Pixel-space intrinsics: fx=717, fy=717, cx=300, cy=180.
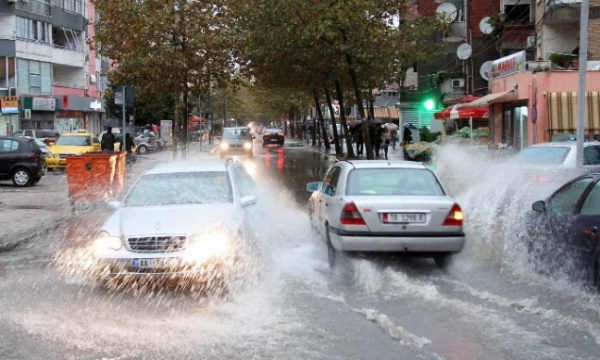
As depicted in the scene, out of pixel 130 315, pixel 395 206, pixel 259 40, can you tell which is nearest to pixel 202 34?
pixel 259 40

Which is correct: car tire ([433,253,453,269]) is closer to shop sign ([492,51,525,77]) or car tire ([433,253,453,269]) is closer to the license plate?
the license plate

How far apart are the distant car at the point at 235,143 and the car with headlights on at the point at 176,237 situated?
1154 inches

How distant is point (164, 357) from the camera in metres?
5.55

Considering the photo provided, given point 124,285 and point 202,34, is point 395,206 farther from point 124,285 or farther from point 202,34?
point 202,34

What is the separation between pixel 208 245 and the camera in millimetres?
7633

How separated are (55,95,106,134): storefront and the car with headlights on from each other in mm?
45791

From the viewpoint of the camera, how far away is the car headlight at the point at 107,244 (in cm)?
766

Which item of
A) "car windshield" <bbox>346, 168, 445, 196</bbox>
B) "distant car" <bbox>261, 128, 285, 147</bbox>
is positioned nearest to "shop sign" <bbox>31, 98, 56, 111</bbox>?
"distant car" <bbox>261, 128, 285, 147</bbox>

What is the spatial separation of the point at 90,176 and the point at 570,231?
39.6 ft

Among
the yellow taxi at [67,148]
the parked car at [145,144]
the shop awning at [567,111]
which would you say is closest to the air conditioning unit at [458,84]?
the shop awning at [567,111]

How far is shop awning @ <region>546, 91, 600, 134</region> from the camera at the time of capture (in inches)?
922

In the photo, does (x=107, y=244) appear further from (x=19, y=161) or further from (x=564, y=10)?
(x=564, y=10)

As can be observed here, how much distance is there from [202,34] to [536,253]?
1722 centimetres

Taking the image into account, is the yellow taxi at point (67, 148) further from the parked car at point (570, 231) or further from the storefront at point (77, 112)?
the parked car at point (570, 231)
